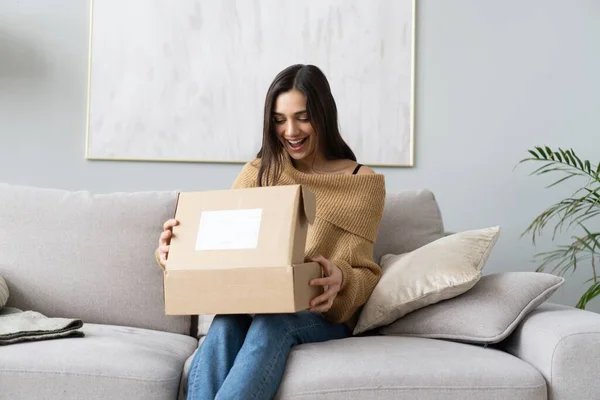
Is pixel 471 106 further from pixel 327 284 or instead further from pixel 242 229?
pixel 242 229

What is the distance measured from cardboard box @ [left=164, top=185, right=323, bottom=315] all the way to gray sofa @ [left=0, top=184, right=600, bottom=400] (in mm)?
191

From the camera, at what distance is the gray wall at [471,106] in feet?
9.03

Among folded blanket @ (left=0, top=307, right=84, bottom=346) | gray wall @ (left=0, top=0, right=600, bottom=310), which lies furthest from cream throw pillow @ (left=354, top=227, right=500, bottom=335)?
gray wall @ (left=0, top=0, right=600, bottom=310)

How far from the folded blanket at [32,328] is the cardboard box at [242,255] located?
0.41m

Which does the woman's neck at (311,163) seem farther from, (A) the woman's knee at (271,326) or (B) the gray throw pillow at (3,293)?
(B) the gray throw pillow at (3,293)

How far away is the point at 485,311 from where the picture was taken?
Answer: 1779 mm

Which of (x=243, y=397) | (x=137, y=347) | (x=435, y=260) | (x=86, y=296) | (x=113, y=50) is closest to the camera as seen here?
(x=243, y=397)

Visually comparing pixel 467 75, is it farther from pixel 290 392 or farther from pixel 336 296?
pixel 290 392

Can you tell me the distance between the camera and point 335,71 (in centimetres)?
279

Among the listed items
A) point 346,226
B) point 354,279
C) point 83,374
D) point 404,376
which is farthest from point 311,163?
point 83,374

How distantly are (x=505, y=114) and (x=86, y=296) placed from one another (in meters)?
1.68

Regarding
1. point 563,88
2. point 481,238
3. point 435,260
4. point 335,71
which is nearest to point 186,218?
point 435,260

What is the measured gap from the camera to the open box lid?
1484mm

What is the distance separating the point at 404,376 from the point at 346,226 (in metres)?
0.51
